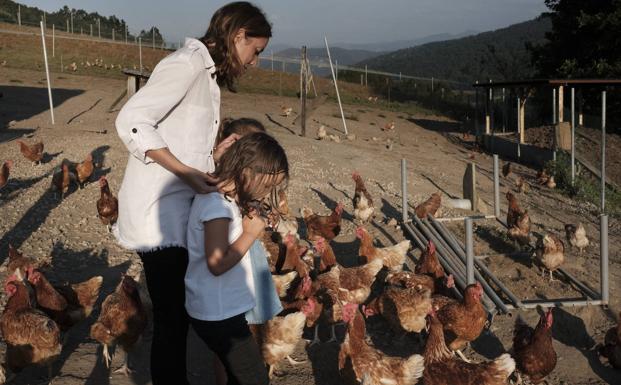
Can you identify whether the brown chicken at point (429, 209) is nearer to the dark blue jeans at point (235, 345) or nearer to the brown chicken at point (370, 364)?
the brown chicken at point (370, 364)

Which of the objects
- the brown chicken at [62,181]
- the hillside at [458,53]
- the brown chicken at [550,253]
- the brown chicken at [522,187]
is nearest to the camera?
the brown chicken at [550,253]

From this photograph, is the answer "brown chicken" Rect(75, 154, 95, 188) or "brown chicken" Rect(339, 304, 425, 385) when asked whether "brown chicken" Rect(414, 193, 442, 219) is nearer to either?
"brown chicken" Rect(339, 304, 425, 385)

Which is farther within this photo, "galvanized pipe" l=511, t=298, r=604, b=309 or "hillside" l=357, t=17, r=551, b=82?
"hillside" l=357, t=17, r=551, b=82

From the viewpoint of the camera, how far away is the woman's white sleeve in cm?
213

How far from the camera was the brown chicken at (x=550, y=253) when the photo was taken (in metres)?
6.09

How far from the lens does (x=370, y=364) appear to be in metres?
3.70

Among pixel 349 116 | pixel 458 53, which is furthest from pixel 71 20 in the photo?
pixel 458 53

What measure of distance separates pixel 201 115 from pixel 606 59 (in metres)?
19.3

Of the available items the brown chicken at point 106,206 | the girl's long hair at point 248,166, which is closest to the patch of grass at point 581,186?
the brown chicken at point 106,206

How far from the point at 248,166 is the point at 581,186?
36.4 ft

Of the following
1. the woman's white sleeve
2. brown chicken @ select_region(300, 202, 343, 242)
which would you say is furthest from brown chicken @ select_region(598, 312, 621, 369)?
the woman's white sleeve

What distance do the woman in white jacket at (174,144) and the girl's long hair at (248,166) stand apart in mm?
96

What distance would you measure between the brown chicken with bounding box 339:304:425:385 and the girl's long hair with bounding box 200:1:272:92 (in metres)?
2.13

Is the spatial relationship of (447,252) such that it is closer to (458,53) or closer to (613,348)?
(613,348)
